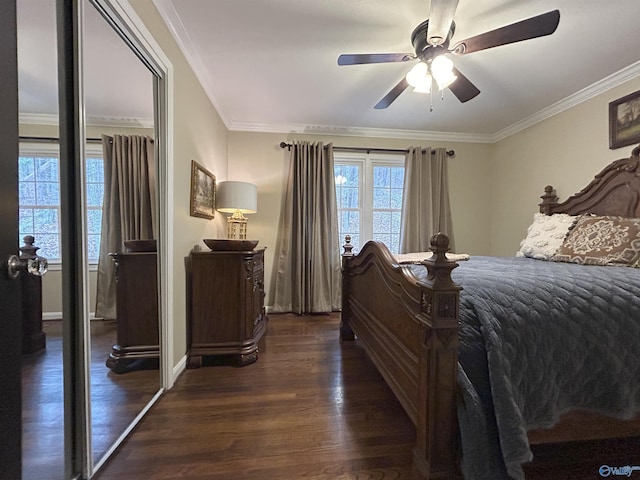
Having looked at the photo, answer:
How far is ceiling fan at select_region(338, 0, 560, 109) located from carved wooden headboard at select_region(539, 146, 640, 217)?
1490 millimetres

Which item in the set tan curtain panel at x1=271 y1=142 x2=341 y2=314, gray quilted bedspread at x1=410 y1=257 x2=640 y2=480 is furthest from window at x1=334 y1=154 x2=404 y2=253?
gray quilted bedspread at x1=410 y1=257 x2=640 y2=480

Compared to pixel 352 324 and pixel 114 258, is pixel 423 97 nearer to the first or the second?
pixel 352 324

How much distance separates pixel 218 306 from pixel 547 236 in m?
2.88

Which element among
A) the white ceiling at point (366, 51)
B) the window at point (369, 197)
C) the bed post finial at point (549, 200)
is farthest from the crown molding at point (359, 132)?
the bed post finial at point (549, 200)

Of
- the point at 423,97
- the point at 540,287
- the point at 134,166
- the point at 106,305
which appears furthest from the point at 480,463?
the point at 423,97

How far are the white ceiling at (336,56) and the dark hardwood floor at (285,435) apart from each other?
150 centimetres

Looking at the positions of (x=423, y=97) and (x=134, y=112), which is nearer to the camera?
(x=134, y=112)

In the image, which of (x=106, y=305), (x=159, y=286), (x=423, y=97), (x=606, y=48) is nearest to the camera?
(x=106, y=305)

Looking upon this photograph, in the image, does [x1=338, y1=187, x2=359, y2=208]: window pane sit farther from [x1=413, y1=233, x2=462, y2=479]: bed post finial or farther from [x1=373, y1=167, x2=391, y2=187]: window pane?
[x1=413, y1=233, x2=462, y2=479]: bed post finial

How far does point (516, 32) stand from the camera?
149 centimetres

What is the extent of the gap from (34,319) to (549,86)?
3.97m

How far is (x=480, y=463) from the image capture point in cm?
100

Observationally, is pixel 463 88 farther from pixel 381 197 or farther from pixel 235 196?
pixel 235 196

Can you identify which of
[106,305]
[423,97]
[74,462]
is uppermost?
[423,97]
